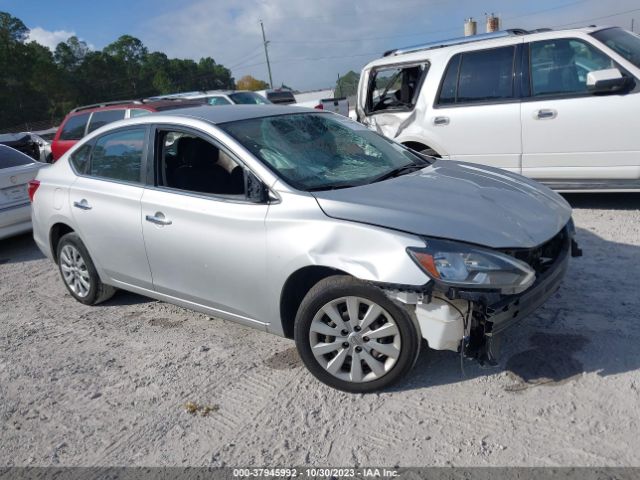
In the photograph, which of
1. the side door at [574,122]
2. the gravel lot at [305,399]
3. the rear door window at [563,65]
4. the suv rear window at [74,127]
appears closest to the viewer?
the gravel lot at [305,399]

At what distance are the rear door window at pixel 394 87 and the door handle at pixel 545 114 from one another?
5.24 ft

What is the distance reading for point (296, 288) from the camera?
3479 millimetres

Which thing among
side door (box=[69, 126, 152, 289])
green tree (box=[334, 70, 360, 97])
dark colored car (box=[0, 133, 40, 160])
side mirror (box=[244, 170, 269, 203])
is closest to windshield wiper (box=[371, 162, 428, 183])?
side mirror (box=[244, 170, 269, 203])

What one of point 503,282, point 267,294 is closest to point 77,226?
point 267,294

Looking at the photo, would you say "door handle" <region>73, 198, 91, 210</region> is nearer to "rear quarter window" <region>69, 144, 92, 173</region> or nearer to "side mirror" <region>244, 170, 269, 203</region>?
"rear quarter window" <region>69, 144, 92, 173</region>

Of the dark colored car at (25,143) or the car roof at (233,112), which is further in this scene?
the dark colored car at (25,143)

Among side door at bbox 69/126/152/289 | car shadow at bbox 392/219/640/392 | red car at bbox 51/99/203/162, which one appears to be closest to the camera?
car shadow at bbox 392/219/640/392

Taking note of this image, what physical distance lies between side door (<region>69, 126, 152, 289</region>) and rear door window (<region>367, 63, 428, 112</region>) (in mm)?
3876

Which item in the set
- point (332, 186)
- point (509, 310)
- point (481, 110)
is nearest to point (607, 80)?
point (481, 110)

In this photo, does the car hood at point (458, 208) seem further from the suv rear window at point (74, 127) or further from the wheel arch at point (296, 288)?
the suv rear window at point (74, 127)

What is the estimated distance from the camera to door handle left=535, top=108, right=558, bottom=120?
605cm

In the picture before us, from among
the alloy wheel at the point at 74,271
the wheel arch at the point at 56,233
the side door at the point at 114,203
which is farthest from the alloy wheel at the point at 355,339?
the wheel arch at the point at 56,233

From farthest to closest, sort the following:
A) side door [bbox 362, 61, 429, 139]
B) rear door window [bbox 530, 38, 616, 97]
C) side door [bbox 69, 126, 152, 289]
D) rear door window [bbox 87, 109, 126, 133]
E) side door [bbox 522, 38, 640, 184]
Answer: rear door window [bbox 87, 109, 126, 133] → side door [bbox 362, 61, 429, 139] → rear door window [bbox 530, 38, 616, 97] → side door [bbox 522, 38, 640, 184] → side door [bbox 69, 126, 152, 289]

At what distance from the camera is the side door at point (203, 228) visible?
3.58 metres
